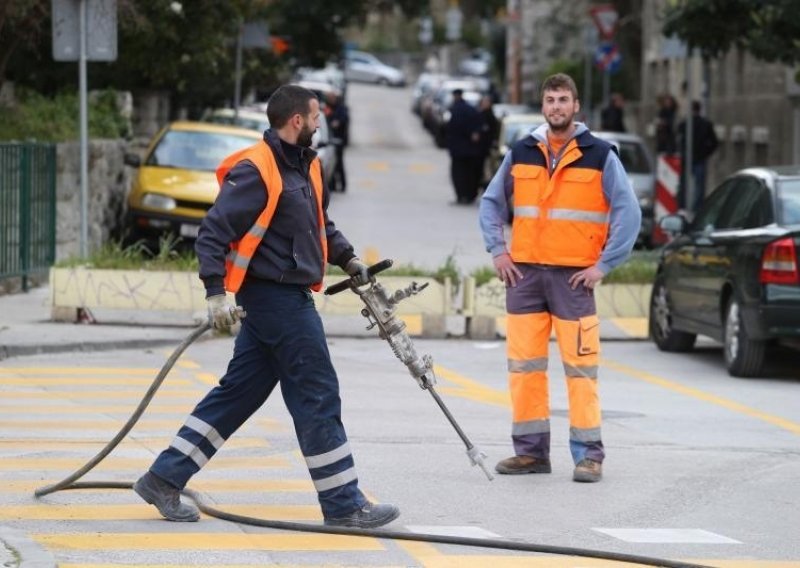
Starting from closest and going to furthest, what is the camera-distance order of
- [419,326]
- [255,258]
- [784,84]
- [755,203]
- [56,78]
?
1. [255,258]
2. [755,203]
3. [419,326]
4. [56,78]
5. [784,84]

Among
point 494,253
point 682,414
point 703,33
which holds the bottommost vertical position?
point 682,414

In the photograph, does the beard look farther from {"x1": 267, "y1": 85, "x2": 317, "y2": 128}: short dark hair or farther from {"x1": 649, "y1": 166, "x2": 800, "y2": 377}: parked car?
{"x1": 649, "y1": 166, "x2": 800, "y2": 377}: parked car

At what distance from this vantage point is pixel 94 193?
2397 cm

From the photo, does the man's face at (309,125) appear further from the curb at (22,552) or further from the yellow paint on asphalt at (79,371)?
the yellow paint on asphalt at (79,371)

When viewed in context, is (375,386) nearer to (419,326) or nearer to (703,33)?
(419,326)

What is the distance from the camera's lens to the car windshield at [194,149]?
25.3 metres

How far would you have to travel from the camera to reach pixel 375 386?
14.8m

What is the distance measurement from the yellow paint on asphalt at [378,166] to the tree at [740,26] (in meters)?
23.4

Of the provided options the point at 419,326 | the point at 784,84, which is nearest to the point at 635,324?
the point at 419,326

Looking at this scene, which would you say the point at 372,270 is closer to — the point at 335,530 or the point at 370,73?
the point at 335,530

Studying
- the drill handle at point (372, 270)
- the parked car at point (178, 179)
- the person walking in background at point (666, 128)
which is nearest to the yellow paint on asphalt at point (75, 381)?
the drill handle at point (372, 270)

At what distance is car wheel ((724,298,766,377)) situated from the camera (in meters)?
15.6

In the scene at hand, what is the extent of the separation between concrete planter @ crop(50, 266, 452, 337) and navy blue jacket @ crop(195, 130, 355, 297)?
9137 millimetres

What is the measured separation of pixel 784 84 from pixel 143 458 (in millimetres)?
26598
